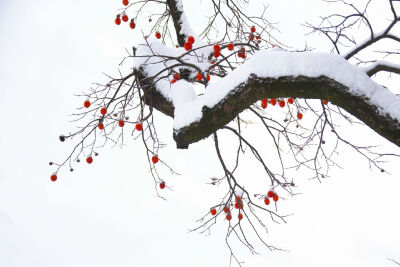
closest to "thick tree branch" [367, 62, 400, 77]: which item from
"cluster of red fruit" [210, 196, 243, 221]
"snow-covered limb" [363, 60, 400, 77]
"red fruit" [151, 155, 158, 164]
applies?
"snow-covered limb" [363, 60, 400, 77]

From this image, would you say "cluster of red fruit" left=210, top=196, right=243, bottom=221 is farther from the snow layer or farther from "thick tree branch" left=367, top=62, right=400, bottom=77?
"thick tree branch" left=367, top=62, right=400, bottom=77

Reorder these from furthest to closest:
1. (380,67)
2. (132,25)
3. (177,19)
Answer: (132,25), (177,19), (380,67)

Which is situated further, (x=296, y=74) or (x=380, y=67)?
(x=380, y=67)

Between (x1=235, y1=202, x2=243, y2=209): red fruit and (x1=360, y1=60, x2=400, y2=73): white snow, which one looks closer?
(x1=360, y1=60, x2=400, y2=73): white snow

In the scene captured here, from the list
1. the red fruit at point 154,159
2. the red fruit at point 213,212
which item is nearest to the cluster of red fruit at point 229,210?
the red fruit at point 213,212

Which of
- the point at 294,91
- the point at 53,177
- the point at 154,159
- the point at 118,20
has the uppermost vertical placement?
the point at 118,20

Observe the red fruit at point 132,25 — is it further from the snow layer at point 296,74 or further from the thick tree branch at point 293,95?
the thick tree branch at point 293,95

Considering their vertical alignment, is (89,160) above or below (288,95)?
above

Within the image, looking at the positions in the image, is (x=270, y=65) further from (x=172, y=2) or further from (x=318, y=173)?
(x=172, y=2)

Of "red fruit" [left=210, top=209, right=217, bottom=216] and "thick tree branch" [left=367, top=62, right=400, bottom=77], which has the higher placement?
"red fruit" [left=210, top=209, right=217, bottom=216]

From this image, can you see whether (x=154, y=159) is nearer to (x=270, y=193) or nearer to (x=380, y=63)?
(x=270, y=193)

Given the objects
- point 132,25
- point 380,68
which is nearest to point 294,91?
point 380,68

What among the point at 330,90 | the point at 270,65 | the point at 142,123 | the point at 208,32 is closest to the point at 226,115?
the point at 270,65

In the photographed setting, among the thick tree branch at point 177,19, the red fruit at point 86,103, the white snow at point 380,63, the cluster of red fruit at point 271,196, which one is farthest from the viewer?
the thick tree branch at point 177,19
